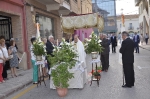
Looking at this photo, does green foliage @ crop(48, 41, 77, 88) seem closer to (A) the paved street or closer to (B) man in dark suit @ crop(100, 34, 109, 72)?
(A) the paved street

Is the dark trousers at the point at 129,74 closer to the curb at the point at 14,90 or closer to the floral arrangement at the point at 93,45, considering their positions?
the floral arrangement at the point at 93,45

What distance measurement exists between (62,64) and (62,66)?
0.09 metres

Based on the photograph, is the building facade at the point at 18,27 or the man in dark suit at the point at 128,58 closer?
the man in dark suit at the point at 128,58

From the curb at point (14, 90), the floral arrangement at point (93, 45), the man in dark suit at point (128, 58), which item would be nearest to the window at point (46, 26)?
the curb at point (14, 90)

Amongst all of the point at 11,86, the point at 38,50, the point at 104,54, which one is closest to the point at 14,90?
the point at 11,86

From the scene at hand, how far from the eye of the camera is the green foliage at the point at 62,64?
731 centimetres

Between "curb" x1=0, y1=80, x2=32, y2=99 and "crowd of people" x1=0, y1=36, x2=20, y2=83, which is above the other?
"crowd of people" x1=0, y1=36, x2=20, y2=83

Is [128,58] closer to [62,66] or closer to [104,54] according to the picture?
[62,66]

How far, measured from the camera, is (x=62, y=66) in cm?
735

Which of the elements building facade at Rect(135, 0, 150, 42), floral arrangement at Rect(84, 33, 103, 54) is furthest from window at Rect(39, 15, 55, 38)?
building facade at Rect(135, 0, 150, 42)

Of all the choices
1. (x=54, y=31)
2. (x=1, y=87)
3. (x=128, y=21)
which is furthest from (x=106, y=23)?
(x=1, y=87)

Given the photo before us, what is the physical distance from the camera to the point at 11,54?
1079 centimetres

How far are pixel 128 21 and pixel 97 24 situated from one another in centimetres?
8145

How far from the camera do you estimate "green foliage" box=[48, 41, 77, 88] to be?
7.31 meters
